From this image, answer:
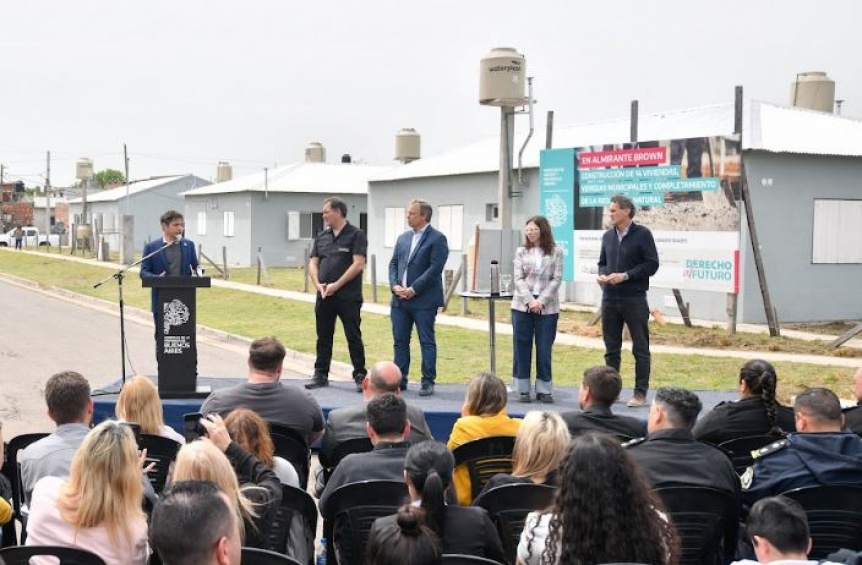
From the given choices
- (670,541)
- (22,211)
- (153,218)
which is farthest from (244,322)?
(22,211)

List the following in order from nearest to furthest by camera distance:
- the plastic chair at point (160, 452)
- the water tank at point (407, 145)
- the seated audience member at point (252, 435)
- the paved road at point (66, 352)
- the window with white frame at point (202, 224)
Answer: the seated audience member at point (252, 435)
the plastic chair at point (160, 452)
the paved road at point (66, 352)
the water tank at point (407, 145)
the window with white frame at point (202, 224)

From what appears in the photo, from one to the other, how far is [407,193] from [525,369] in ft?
77.8

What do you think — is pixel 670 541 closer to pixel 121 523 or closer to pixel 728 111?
pixel 121 523

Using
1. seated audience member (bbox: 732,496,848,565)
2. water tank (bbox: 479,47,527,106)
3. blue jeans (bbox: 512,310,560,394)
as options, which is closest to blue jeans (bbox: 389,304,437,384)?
blue jeans (bbox: 512,310,560,394)

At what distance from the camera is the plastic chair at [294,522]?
14.2ft

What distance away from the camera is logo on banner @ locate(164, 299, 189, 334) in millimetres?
8914

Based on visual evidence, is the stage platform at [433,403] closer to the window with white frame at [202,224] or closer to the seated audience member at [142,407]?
the seated audience member at [142,407]

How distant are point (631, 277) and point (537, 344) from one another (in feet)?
3.75

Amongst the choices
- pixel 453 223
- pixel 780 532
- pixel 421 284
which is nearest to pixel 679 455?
pixel 780 532

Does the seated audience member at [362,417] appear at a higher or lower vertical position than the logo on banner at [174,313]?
lower

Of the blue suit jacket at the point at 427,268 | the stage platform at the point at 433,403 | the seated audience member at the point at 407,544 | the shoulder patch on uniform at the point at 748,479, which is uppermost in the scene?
the blue suit jacket at the point at 427,268

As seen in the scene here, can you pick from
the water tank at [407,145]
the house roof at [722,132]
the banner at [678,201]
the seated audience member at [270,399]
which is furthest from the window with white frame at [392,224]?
the seated audience member at [270,399]

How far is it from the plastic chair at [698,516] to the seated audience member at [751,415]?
4.47 feet

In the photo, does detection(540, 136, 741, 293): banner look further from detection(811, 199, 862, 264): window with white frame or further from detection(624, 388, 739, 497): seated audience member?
detection(624, 388, 739, 497): seated audience member
